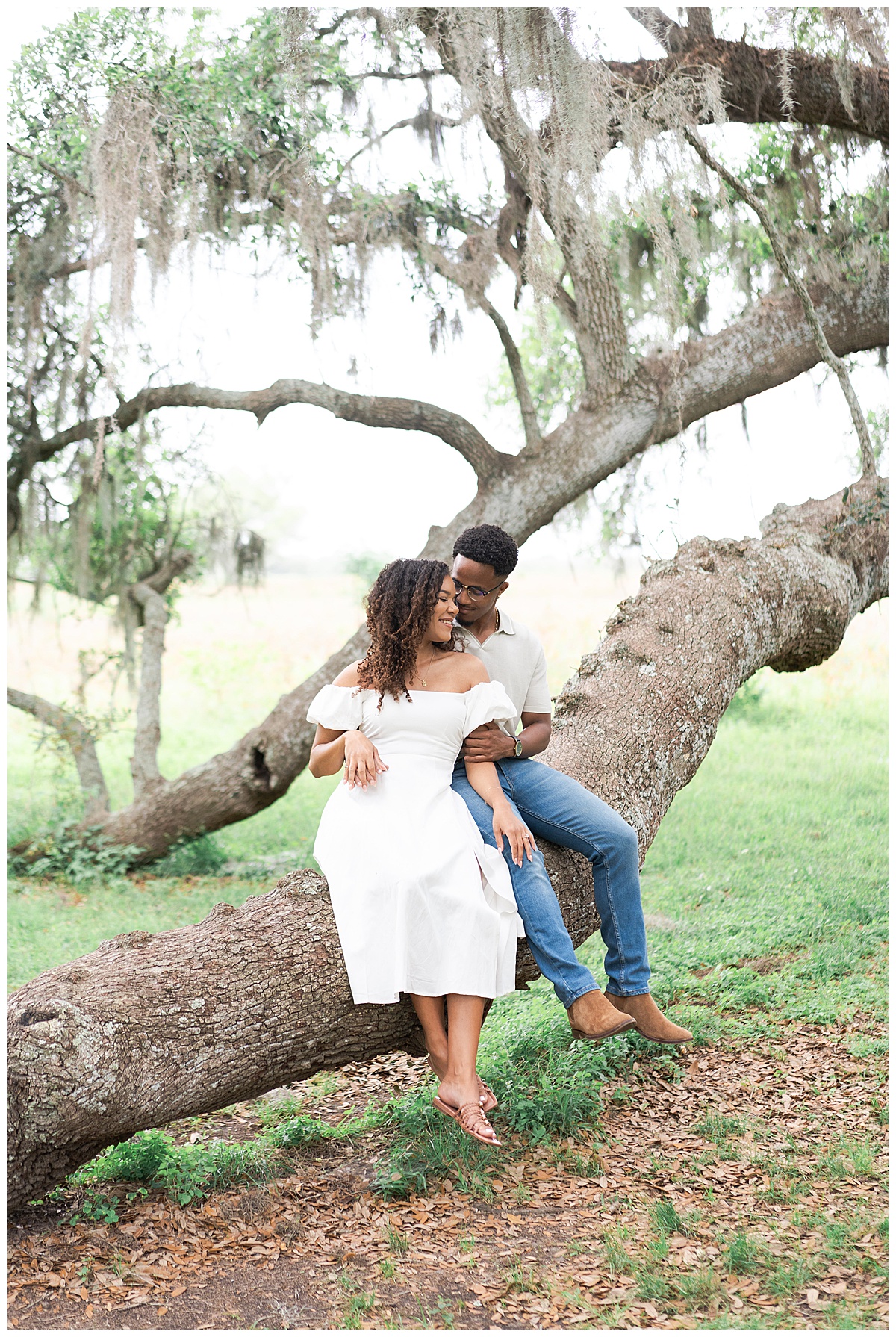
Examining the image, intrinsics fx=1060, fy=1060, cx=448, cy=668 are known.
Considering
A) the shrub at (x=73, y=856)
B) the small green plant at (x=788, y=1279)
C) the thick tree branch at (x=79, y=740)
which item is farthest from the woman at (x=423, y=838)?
the thick tree branch at (x=79, y=740)

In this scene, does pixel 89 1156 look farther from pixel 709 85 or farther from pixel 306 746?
pixel 709 85

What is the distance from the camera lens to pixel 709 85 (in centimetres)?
522

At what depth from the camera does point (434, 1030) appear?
3396mm

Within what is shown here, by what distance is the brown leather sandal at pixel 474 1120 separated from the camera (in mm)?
3088

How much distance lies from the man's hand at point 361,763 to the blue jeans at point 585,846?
1.18 ft

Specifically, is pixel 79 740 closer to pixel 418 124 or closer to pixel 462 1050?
pixel 418 124

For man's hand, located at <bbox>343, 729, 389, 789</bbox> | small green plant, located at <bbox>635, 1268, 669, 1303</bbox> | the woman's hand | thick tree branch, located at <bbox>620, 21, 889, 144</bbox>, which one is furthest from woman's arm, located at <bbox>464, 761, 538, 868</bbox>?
thick tree branch, located at <bbox>620, 21, 889, 144</bbox>

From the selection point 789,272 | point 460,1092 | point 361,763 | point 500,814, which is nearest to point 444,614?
point 361,763

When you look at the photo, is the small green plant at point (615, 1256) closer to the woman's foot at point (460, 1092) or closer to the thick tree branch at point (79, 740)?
the woman's foot at point (460, 1092)

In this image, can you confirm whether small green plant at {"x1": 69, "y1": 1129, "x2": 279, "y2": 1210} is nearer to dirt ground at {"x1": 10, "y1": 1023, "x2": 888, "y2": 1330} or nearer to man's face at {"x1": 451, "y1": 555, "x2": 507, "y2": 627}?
dirt ground at {"x1": 10, "y1": 1023, "x2": 888, "y2": 1330}

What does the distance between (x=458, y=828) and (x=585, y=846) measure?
0.51 m

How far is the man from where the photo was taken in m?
3.43

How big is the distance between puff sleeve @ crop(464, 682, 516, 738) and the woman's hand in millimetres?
289

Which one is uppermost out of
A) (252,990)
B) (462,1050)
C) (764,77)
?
(764,77)
